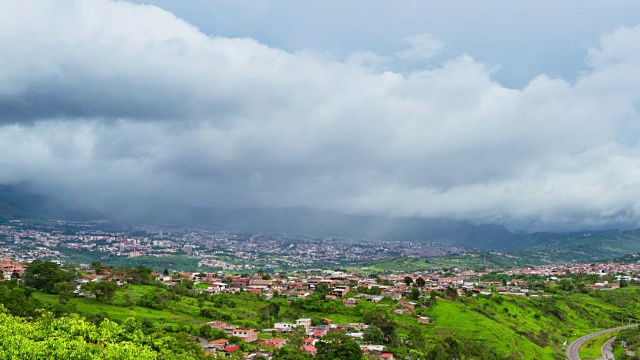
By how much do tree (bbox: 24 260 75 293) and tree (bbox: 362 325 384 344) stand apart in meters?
41.7

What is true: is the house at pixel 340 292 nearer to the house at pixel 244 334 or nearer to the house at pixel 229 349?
the house at pixel 244 334

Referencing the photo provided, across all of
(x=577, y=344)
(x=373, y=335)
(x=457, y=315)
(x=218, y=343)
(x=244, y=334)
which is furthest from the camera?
(x=577, y=344)

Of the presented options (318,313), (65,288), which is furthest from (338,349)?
(65,288)

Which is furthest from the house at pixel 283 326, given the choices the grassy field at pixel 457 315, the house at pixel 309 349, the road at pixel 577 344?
the road at pixel 577 344

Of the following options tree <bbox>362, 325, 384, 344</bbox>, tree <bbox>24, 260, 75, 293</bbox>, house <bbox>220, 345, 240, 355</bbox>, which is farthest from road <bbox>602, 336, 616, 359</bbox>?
tree <bbox>24, 260, 75, 293</bbox>

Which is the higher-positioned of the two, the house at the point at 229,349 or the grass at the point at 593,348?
the house at the point at 229,349

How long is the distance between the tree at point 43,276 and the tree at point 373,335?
1641 inches

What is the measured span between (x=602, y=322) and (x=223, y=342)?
74980mm

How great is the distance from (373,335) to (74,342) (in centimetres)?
3927

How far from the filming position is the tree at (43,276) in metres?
64.8

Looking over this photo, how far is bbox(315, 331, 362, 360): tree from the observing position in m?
43.4

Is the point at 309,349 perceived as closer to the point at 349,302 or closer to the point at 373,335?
the point at 373,335

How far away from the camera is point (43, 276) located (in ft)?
213

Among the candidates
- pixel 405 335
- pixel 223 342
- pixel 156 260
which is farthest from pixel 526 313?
pixel 156 260
